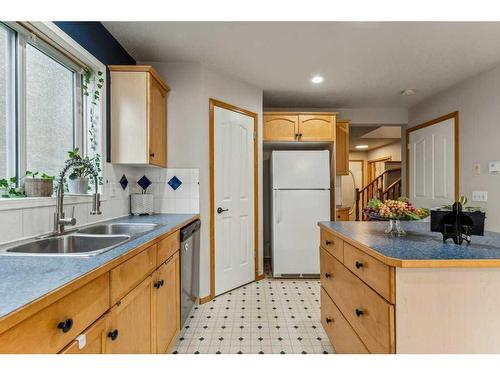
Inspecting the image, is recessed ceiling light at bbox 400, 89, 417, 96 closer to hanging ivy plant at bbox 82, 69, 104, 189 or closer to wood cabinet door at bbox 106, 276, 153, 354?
hanging ivy plant at bbox 82, 69, 104, 189

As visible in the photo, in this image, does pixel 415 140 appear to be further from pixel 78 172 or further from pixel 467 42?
pixel 78 172

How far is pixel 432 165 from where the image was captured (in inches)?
136

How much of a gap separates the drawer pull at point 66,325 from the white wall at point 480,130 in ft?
11.5

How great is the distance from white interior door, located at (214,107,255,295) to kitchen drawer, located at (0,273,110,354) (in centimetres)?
180

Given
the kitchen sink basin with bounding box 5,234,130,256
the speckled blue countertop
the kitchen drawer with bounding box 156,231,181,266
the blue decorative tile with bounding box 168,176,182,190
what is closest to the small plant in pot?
the kitchen sink basin with bounding box 5,234,130,256

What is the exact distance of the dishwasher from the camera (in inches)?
74.9

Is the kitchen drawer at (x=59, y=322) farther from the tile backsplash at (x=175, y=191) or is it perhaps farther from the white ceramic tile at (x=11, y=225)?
the tile backsplash at (x=175, y=191)

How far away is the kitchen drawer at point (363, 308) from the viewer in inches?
38.7

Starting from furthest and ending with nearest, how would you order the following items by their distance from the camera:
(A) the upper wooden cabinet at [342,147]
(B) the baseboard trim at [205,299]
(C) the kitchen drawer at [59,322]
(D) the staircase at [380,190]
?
(D) the staircase at [380,190] < (A) the upper wooden cabinet at [342,147] < (B) the baseboard trim at [205,299] < (C) the kitchen drawer at [59,322]

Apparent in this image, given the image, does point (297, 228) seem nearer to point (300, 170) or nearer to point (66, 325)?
point (300, 170)

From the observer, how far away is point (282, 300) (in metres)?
2.54

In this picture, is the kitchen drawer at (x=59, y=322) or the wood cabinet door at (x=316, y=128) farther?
the wood cabinet door at (x=316, y=128)

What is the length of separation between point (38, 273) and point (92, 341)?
27 centimetres

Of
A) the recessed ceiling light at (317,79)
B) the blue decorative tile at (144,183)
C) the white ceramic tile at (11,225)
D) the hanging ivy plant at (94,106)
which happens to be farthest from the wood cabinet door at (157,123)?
the recessed ceiling light at (317,79)
